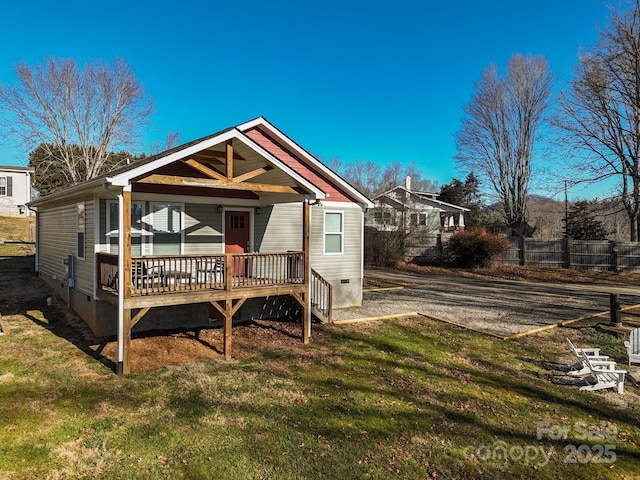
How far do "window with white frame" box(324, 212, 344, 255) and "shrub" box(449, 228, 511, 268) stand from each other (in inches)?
593

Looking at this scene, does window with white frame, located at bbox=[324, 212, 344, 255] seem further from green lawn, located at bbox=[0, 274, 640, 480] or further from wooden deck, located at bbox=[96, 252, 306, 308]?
green lawn, located at bbox=[0, 274, 640, 480]

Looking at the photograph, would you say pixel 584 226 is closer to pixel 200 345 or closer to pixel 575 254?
pixel 575 254

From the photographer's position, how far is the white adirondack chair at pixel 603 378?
292 inches

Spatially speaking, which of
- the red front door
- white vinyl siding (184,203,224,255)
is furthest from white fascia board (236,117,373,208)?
white vinyl siding (184,203,224,255)

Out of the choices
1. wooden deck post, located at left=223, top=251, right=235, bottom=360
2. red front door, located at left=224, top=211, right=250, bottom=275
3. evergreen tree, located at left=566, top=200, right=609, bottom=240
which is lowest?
wooden deck post, located at left=223, top=251, right=235, bottom=360

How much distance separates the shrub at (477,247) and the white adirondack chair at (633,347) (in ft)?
54.5

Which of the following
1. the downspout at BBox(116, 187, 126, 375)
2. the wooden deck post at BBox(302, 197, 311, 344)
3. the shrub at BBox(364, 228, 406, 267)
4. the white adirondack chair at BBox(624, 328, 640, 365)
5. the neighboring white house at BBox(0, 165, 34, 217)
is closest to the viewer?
the downspout at BBox(116, 187, 126, 375)

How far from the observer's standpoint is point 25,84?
26.6 meters

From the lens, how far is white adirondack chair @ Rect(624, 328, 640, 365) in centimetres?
834

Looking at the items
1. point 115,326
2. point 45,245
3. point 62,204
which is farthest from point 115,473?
point 45,245

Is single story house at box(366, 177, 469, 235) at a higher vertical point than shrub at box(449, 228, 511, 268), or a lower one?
higher

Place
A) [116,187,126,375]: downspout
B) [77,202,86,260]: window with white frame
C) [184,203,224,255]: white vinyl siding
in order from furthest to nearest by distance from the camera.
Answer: [184,203,224,255]: white vinyl siding
[77,202,86,260]: window with white frame
[116,187,126,375]: downspout

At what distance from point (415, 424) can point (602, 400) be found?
4009mm

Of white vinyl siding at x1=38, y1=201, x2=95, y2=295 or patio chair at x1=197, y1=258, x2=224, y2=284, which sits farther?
white vinyl siding at x1=38, y1=201, x2=95, y2=295
